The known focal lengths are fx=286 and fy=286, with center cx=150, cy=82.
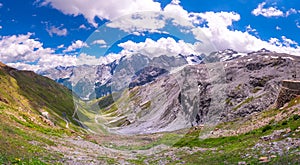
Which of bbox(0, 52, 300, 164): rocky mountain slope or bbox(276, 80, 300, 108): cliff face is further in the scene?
bbox(276, 80, 300, 108): cliff face

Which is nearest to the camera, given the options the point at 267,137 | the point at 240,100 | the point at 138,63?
the point at 138,63

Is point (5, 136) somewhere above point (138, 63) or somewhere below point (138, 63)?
below

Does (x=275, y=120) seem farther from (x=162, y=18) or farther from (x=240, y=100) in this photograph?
(x=240, y=100)

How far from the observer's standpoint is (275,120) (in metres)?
46.2

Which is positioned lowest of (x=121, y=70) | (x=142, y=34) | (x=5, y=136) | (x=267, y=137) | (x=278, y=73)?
(x=267, y=137)

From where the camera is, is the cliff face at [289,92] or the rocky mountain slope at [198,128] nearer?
the rocky mountain slope at [198,128]

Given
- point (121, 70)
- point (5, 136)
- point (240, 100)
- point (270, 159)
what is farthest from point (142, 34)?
point (240, 100)

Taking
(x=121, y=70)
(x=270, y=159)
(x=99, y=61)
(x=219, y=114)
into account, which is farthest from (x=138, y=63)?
(x=219, y=114)

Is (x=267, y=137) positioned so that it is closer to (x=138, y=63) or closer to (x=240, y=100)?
(x=138, y=63)

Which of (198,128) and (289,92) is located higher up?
(289,92)

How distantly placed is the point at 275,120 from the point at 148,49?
91.7 feet

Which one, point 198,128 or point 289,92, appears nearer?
point 289,92

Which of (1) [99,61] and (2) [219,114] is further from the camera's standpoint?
(2) [219,114]

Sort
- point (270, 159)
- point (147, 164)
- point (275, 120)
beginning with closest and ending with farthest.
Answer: point (270, 159), point (147, 164), point (275, 120)
